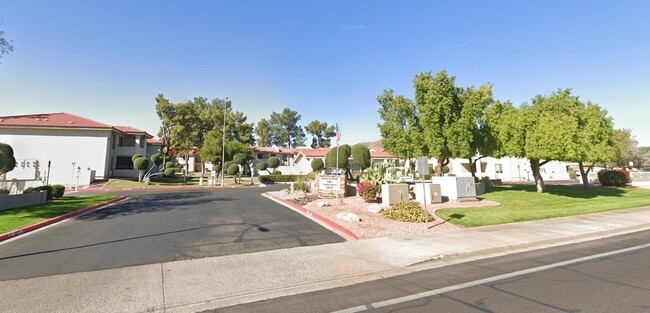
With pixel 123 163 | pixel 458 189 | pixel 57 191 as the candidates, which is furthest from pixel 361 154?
pixel 123 163

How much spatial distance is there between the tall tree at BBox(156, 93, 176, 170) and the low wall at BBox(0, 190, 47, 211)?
33.3m

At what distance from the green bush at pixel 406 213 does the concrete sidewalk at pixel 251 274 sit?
218cm

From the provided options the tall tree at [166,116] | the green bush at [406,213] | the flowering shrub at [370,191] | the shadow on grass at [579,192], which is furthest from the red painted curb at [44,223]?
the tall tree at [166,116]

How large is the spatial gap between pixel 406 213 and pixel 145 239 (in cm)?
989

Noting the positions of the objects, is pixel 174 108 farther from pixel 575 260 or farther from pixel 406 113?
pixel 575 260

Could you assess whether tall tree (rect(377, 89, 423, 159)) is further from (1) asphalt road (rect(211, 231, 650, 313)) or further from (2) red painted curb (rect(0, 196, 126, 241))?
(2) red painted curb (rect(0, 196, 126, 241))

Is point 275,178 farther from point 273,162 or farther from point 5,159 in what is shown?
point 5,159

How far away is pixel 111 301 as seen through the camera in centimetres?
482

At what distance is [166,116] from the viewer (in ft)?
159

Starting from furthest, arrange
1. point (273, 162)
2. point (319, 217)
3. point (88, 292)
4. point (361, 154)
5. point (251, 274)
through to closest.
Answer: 1. point (273, 162)
2. point (361, 154)
3. point (319, 217)
4. point (251, 274)
5. point (88, 292)

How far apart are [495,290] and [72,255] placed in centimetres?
994

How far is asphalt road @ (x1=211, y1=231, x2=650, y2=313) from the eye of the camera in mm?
4625

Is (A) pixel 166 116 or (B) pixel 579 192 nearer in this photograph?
(B) pixel 579 192

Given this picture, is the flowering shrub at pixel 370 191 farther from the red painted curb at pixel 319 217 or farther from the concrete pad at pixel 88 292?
the concrete pad at pixel 88 292
